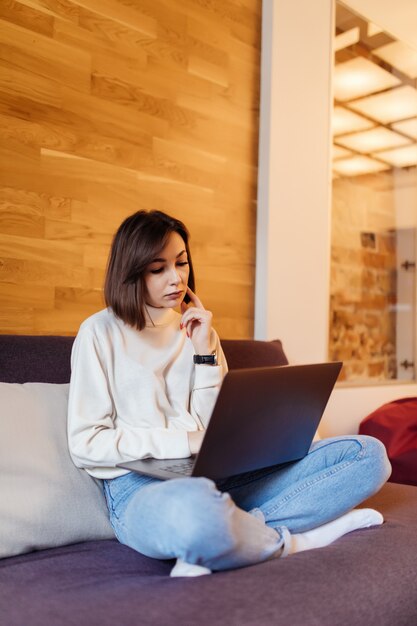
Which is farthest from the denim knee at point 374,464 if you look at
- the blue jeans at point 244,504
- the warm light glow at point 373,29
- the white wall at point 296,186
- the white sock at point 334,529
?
the warm light glow at point 373,29

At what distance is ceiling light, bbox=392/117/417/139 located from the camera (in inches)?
151

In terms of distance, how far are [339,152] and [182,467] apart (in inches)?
94.4

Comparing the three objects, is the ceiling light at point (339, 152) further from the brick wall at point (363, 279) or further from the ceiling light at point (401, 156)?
the ceiling light at point (401, 156)

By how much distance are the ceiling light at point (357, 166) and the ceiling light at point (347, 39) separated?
21.9 inches

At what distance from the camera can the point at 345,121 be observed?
344 cm

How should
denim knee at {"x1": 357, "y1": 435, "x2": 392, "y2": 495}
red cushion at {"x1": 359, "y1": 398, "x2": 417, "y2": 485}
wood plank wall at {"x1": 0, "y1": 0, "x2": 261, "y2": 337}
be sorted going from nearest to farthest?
denim knee at {"x1": 357, "y1": 435, "x2": 392, "y2": 495} → wood plank wall at {"x1": 0, "y1": 0, "x2": 261, "y2": 337} → red cushion at {"x1": 359, "y1": 398, "x2": 417, "y2": 485}

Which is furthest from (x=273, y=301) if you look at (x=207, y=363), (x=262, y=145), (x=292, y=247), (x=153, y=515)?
(x=153, y=515)

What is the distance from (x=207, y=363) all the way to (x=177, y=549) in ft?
2.15

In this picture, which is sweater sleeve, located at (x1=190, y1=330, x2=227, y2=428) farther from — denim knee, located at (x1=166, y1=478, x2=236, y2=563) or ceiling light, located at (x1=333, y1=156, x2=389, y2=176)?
ceiling light, located at (x1=333, y1=156, x2=389, y2=176)

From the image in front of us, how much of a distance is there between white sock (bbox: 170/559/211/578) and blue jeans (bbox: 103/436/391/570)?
16 mm

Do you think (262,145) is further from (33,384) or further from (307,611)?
(307,611)

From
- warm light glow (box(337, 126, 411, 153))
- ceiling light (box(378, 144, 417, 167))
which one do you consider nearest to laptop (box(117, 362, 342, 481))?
warm light glow (box(337, 126, 411, 153))

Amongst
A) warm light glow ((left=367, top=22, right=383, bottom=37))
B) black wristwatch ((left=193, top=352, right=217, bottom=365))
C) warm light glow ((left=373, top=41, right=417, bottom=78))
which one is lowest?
black wristwatch ((left=193, top=352, right=217, bottom=365))

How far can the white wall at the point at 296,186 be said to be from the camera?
9.46ft
